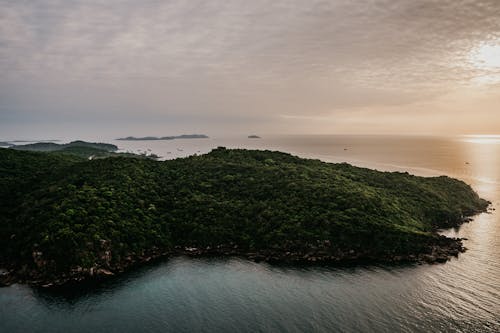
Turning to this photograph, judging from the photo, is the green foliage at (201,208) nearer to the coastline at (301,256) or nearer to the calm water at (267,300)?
the coastline at (301,256)

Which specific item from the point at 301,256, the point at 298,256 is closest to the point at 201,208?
the point at 298,256

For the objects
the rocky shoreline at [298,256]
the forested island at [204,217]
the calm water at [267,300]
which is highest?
the forested island at [204,217]

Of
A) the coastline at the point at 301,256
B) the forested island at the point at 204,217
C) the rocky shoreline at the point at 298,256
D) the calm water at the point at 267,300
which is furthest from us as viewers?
the coastline at the point at 301,256

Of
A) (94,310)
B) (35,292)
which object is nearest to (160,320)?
(94,310)

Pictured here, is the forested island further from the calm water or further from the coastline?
the calm water

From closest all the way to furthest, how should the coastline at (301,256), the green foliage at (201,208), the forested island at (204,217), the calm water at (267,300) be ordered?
the calm water at (267,300) < the forested island at (204,217) < the coastline at (301,256) < the green foliage at (201,208)

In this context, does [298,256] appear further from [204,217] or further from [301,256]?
[204,217]

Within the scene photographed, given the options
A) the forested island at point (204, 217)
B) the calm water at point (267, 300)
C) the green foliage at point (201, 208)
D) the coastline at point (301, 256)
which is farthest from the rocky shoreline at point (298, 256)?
the calm water at point (267, 300)

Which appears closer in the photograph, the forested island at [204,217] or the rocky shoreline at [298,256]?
the rocky shoreline at [298,256]
